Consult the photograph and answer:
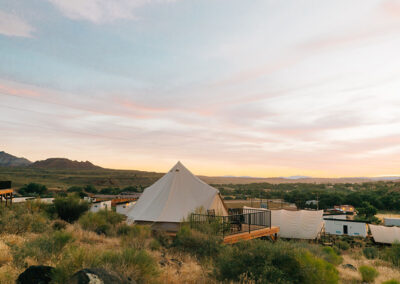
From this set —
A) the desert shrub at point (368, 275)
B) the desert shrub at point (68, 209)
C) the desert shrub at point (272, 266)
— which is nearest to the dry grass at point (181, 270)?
the desert shrub at point (272, 266)

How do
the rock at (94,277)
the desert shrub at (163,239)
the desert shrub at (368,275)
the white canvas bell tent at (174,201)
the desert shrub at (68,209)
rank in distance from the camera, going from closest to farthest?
the rock at (94,277) → the desert shrub at (368,275) → the desert shrub at (163,239) → the desert shrub at (68,209) → the white canvas bell tent at (174,201)

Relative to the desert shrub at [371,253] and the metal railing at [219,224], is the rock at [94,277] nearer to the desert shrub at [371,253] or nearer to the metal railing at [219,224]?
the metal railing at [219,224]

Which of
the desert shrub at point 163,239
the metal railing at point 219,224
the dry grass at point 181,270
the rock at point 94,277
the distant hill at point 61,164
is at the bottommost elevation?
the desert shrub at point 163,239

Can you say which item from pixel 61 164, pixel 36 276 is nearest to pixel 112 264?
pixel 36 276

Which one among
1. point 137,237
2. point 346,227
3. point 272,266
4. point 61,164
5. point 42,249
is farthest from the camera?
point 61,164

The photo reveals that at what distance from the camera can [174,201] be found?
64.6 ft

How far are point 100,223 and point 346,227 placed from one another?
31.8 meters

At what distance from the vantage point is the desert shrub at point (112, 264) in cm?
645

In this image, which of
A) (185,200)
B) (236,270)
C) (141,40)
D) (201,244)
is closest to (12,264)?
(236,270)

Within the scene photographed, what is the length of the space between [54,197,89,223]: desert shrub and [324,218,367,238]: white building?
1237 inches

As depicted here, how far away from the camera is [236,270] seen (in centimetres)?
770

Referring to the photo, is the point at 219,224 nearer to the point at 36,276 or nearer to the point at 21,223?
the point at 21,223

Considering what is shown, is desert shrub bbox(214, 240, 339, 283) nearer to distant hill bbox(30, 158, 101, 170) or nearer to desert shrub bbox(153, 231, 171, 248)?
desert shrub bbox(153, 231, 171, 248)

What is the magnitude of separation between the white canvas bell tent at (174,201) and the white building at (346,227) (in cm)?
2321
